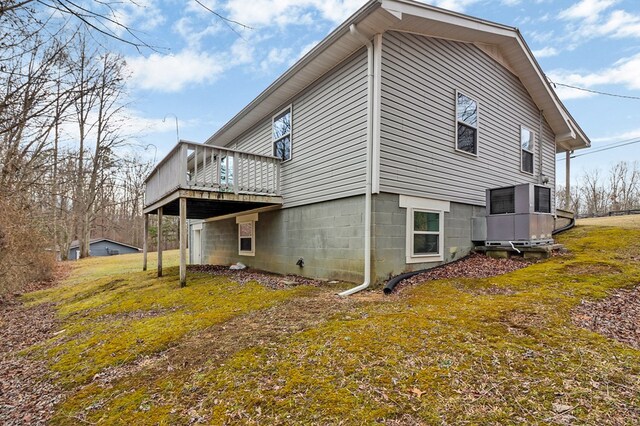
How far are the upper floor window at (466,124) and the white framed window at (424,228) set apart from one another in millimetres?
1766

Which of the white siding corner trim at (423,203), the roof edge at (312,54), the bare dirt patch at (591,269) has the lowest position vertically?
the bare dirt patch at (591,269)

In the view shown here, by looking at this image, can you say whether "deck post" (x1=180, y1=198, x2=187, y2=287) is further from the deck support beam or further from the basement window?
the basement window

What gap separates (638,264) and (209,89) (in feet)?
54.2

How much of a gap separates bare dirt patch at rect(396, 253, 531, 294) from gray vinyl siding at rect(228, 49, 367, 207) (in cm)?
215

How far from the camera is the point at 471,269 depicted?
7.14m

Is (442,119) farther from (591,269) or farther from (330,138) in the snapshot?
(591,269)

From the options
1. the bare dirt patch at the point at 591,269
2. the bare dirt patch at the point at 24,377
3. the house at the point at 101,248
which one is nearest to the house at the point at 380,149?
the bare dirt patch at the point at 591,269

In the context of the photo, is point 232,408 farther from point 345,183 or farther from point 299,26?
point 299,26

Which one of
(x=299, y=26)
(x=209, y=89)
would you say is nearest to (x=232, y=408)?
(x=299, y=26)

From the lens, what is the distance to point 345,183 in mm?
6945

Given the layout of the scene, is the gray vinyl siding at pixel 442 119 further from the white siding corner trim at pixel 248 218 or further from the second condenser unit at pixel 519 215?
the white siding corner trim at pixel 248 218

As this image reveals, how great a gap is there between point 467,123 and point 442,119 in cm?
109

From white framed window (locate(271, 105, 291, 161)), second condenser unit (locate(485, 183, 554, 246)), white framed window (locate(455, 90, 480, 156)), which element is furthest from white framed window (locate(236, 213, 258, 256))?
second condenser unit (locate(485, 183, 554, 246))

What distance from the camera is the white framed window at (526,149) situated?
10304 mm
